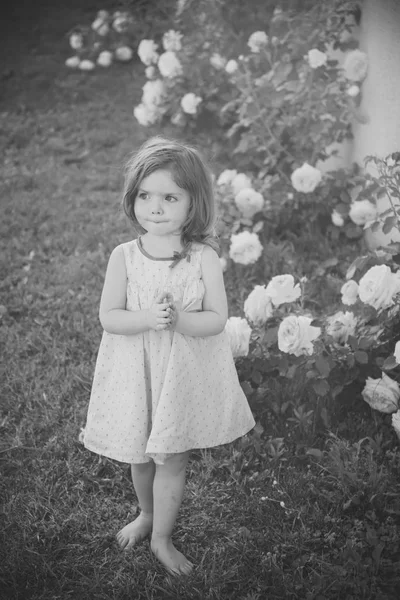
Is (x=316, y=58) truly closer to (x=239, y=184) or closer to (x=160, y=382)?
(x=239, y=184)

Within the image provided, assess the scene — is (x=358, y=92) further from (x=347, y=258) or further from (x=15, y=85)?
(x=15, y=85)

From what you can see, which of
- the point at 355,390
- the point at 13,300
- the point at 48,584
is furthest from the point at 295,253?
the point at 48,584

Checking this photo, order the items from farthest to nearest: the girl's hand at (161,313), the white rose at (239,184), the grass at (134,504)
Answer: the white rose at (239,184) → the grass at (134,504) → the girl's hand at (161,313)

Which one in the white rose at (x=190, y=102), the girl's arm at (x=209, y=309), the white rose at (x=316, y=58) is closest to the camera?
the girl's arm at (x=209, y=309)

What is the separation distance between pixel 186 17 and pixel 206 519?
3688mm

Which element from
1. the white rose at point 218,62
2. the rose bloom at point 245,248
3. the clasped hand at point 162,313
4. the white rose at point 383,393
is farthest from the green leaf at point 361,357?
the white rose at point 218,62

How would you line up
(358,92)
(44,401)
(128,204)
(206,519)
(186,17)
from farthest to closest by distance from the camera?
(186,17) < (358,92) < (44,401) < (206,519) < (128,204)

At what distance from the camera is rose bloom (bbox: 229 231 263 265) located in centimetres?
303

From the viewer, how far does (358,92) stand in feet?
10.5

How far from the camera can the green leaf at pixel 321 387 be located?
7.32ft

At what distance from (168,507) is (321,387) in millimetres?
739

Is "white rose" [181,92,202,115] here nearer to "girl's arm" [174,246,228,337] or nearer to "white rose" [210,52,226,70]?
"white rose" [210,52,226,70]

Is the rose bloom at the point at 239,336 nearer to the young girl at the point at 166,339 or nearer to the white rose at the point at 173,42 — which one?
the young girl at the point at 166,339

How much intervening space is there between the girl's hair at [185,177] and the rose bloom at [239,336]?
510 millimetres
